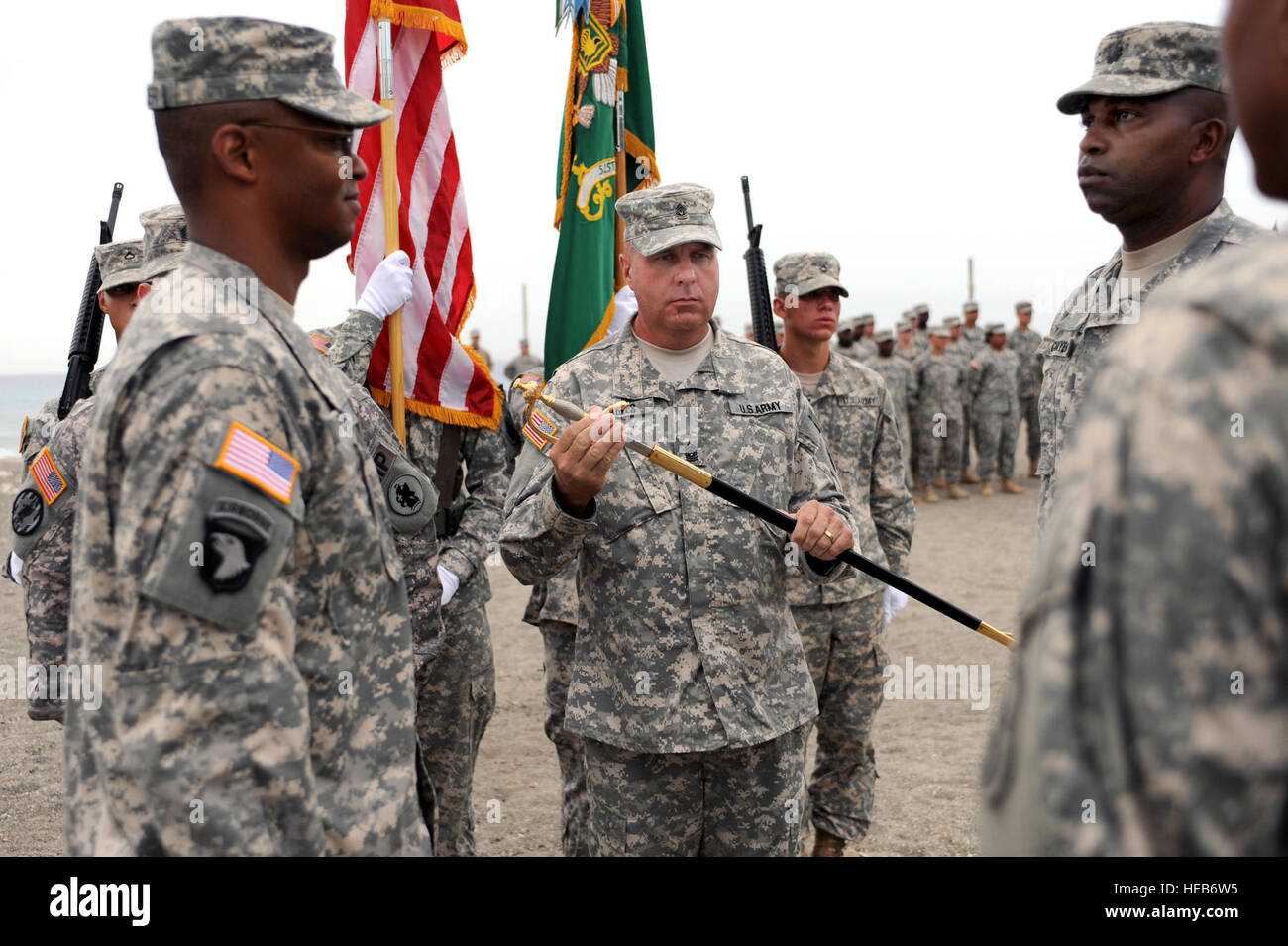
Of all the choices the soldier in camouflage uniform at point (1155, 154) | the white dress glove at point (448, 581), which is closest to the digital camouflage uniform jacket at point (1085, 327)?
the soldier in camouflage uniform at point (1155, 154)

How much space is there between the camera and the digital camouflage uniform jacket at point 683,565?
2945 mm

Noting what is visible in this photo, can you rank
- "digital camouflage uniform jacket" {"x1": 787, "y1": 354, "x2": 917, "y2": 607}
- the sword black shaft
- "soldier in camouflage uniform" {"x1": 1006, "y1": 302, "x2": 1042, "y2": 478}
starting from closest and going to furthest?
1. the sword black shaft
2. "digital camouflage uniform jacket" {"x1": 787, "y1": 354, "x2": 917, "y2": 607}
3. "soldier in camouflage uniform" {"x1": 1006, "y1": 302, "x2": 1042, "y2": 478}

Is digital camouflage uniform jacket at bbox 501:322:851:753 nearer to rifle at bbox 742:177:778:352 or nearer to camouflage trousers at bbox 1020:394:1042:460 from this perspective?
rifle at bbox 742:177:778:352

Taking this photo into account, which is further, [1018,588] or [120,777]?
[1018,588]

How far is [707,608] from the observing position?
9.89 ft

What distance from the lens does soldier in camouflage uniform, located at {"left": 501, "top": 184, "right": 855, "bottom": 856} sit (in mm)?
2945

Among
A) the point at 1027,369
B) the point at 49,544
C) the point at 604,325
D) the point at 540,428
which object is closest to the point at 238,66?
the point at 540,428

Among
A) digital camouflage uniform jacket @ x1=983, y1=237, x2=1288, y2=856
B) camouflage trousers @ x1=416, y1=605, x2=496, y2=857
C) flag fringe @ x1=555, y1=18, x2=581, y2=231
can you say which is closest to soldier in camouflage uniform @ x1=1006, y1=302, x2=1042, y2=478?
flag fringe @ x1=555, y1=18, x2=581, y2=231

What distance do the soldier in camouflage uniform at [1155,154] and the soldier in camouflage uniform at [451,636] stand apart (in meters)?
2.46

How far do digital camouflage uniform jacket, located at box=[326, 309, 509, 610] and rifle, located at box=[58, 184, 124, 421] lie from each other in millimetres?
1599

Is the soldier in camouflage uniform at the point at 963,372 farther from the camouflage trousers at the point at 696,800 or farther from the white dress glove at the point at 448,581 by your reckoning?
the camouflage trousers at the point at 696,800
